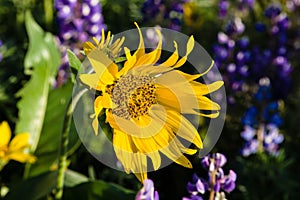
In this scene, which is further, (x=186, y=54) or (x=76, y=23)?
(x=76, y=23)

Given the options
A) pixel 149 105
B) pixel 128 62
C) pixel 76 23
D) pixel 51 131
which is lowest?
pixel 51 131

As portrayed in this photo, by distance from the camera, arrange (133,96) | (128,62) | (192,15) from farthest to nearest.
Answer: (192,15)
(133,96)
(128,62)

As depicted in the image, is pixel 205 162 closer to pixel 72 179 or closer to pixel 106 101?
pixel 106 101

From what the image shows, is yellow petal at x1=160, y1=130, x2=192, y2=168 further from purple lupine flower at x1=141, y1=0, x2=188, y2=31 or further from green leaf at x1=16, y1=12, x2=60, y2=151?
purple lupine flower at x1=141, y1=0, x2=188, y2=31

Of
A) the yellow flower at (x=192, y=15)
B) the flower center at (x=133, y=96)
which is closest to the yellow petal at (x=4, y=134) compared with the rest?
the flower center at (x=133, y=96)

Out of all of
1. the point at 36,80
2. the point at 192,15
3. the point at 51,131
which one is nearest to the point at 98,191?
the point at 51,131

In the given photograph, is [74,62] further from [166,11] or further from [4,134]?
[166,11]

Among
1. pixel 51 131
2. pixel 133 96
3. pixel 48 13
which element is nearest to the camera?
pixel 133 96

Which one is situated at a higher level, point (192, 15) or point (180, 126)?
point (180, 126)
